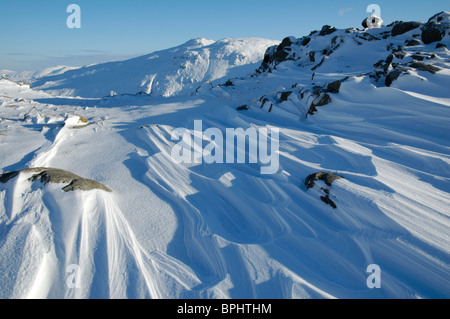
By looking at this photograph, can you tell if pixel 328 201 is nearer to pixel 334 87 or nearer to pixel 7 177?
pixel 7 177

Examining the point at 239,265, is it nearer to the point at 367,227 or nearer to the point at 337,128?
the point at 367,227

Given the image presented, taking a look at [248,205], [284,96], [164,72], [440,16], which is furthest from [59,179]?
[164,72]

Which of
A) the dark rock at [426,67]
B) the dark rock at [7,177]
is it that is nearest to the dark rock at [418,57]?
the dark rock at [426,67]

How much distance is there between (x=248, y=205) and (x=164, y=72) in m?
55.5

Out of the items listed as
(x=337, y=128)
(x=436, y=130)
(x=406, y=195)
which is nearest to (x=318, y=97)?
(x=337, y=128)

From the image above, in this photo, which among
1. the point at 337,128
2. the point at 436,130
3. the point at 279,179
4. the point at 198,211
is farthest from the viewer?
the point at 337,128

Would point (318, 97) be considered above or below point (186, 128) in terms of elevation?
above

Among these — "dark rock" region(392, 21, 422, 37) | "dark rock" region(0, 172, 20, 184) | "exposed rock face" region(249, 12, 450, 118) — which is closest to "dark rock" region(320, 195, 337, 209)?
"exposed rock face" region(249, 12, 450, 118)

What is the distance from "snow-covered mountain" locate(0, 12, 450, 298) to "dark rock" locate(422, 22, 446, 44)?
6.47 metres

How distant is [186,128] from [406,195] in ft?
19.0

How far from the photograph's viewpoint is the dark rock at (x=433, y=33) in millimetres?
12210

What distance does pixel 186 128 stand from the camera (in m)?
7.69
